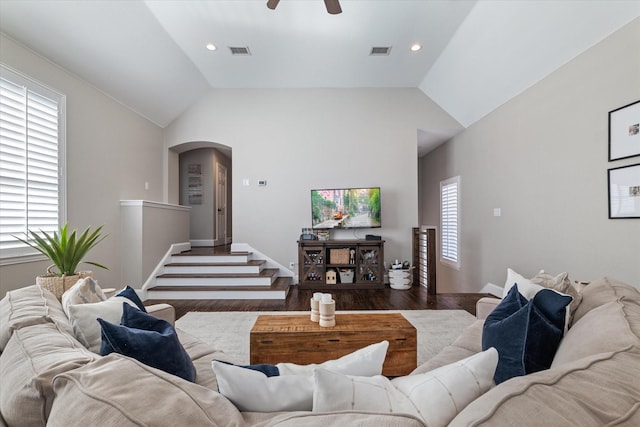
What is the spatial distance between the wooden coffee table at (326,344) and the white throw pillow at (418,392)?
1401 millimetres

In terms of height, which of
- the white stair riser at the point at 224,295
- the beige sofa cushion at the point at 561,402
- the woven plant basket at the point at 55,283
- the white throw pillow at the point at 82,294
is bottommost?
the white stair riser at the point at 224,295

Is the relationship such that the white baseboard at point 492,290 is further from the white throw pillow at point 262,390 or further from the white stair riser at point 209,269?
the white throw pillow at point 262,390

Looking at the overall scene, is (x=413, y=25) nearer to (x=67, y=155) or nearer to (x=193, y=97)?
(x=193, y=97)

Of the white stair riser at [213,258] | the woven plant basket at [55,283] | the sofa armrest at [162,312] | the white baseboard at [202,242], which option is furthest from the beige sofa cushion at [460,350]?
the white baseboard at [202,242]

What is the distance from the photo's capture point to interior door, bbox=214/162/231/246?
741 cm

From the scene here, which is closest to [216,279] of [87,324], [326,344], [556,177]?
[326,344]

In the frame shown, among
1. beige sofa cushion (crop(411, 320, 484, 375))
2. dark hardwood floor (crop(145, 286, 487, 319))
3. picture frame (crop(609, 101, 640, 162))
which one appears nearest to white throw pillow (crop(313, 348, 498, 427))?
beige sofa cushion (crop(411, 320, 484, 375))

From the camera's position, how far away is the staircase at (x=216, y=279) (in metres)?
4.59

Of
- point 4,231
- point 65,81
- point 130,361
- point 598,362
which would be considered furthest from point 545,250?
point 65,81

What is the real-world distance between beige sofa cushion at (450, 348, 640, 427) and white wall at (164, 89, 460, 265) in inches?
194

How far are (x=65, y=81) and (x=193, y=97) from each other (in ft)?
6.76

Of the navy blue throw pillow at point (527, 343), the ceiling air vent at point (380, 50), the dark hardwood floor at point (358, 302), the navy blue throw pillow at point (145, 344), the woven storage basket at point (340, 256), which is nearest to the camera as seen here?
the navy blue throw pillow at point (145, 344)

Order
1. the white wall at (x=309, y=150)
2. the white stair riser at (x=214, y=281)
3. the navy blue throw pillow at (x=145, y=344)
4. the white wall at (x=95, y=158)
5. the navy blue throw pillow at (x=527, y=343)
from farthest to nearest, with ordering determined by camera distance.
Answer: the white wall at (x=309, y=150) < the white stair riser at (x=214, y=281) < the white wall at (x=95, y=158) < the navy blue throw pillow at (x=527, y=343) < the navy blue throw pillow at (x=145, y=344)

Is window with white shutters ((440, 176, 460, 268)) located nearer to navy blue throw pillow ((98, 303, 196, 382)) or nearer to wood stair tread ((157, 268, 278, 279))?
wood stair tread ((157, 268, 278, 279))
